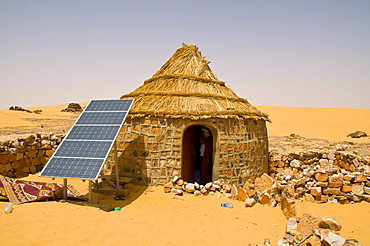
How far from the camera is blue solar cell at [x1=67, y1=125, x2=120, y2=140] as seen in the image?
7.17m

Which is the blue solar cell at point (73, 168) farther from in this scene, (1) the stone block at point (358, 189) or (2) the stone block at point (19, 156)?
(1) the stone block at point (358, 189)

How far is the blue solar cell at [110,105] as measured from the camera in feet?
26.5

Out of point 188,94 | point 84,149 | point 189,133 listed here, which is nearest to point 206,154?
point 189,133

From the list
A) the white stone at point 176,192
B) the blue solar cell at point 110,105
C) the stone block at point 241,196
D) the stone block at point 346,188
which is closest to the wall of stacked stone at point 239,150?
the stone block at point 241,196

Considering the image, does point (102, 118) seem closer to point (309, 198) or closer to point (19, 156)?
point (19, 156)

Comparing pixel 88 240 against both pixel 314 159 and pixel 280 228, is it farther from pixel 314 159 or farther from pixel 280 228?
pixel 314 159

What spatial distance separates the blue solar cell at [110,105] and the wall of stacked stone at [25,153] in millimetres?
3177

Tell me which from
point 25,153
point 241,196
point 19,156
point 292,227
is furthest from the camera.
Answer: point 25,153

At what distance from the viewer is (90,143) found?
7.06 metres

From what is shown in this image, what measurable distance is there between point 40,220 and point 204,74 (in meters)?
7.31

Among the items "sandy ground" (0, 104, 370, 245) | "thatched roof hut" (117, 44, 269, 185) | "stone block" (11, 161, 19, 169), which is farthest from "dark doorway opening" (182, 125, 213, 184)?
"stone block" (11, 161, 19, 169)

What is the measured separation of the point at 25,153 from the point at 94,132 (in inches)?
161

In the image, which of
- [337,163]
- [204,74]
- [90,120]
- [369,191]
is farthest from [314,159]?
[90,120]

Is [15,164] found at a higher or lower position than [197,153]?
lower
